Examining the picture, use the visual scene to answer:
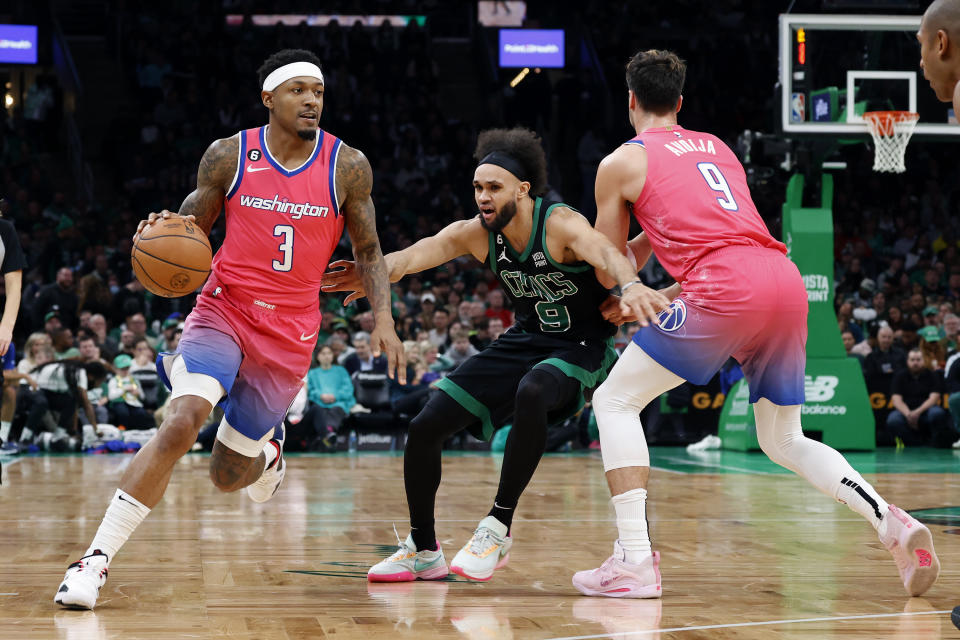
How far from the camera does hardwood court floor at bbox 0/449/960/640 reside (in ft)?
13.1

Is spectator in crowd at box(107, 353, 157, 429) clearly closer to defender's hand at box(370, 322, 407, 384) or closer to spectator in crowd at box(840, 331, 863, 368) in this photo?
spectator in crowd at box(840, 331, 863, 368)

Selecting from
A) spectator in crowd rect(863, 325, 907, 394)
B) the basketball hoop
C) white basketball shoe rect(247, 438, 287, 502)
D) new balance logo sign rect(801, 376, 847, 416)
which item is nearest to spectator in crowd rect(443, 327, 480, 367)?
new balance logo sign rect(801, 376, 847, 416)

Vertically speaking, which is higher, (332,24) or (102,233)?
(332,24)

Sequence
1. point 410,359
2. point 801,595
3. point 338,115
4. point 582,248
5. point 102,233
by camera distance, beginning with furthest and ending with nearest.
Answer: point 338,115 < point 102,233 < point 410,359 < point 582,248 < point 801,595

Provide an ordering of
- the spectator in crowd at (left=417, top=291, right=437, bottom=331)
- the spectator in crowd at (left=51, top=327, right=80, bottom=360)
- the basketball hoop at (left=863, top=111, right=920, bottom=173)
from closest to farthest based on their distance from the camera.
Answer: the basketball hoop at (left=863, top=111, right=920, bottom=173) < the spectator in crowd at (left=51, top=327, right=80, bottom=360) < the spectator in crowd at (left=417, top=291, right=437, bottom=331)

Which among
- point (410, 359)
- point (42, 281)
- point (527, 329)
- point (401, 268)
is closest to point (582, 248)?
point (527, 329)

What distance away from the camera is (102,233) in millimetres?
18406

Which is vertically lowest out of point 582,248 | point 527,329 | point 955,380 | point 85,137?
point 955,380

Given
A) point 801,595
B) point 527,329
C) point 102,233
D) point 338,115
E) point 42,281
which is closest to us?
point 801,595

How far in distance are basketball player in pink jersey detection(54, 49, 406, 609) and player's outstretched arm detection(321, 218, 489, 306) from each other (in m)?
0.11

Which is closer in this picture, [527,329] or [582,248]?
[582,248]

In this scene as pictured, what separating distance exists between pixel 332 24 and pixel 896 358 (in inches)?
489

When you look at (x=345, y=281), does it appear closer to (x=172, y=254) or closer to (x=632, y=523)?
(x=172, y=254)

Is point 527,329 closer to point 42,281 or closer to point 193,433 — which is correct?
point 193,433
